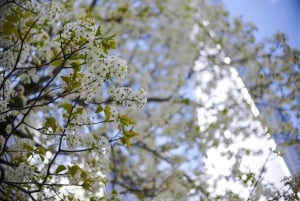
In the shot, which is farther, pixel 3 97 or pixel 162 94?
pixel 162 94

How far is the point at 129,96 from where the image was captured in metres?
1.16

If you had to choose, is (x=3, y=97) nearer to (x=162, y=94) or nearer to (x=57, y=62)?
(x=57, y=62)

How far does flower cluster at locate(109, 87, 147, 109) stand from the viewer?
1.16 metres

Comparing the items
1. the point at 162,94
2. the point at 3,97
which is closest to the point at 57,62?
the point at 3,97

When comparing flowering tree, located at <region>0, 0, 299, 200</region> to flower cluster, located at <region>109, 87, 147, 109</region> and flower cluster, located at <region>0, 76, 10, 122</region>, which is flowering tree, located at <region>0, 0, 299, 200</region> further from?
flower cluster, located at <region>109, 87, 147, 109</region>

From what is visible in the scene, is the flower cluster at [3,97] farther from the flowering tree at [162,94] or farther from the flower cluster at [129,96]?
the flower cluster at [129,96]

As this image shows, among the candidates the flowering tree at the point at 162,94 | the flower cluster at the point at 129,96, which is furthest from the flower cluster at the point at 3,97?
the flower cluster at the point at 129,96

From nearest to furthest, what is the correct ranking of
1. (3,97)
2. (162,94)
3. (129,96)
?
(129,96) → (3,97) → (162,94)

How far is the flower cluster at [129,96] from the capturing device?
1155 millimetres

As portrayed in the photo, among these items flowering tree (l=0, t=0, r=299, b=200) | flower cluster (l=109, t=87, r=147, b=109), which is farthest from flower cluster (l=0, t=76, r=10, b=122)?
flower cluster (l=109, t=87, r=147, b=109)

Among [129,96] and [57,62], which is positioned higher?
[57,62]

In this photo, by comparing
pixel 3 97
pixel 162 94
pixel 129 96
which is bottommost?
pixel 129 96

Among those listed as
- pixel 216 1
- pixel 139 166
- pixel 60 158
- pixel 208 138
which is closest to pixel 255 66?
pixel 208 138

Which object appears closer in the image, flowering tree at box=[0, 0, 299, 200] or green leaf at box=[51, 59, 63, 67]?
green leaf at box=[51, 59, 63, 67]
